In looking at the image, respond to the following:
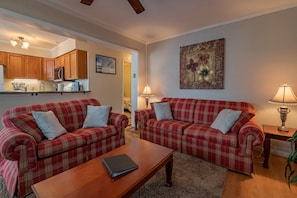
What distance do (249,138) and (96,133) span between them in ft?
6.81

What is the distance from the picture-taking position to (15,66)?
468 cm

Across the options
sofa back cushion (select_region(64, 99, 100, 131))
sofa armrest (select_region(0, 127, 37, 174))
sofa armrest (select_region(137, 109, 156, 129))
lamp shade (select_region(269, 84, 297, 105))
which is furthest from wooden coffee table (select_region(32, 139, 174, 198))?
lamp shade (select_region(269, 84, 297, 105))

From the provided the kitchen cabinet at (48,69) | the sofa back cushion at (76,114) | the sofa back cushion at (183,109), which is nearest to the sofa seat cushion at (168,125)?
the sofa back cushion at (183,109)

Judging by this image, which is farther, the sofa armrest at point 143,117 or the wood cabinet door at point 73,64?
the wood cabinet door at point 73,64

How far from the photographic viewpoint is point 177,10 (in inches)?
101

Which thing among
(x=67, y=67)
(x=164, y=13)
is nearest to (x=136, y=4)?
(x=164, y=13)

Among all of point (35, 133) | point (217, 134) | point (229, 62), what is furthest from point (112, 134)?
point (229, 62)

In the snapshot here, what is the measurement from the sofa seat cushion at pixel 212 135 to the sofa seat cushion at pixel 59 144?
1653mm

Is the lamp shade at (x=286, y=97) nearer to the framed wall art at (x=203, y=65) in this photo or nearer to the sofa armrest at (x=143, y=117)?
the framed wall art at (x=203, y=65)

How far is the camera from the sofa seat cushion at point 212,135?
207 cm

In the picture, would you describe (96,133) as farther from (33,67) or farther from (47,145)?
(33,67)

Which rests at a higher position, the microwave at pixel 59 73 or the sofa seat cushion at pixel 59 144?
the microwave at pixel 59 73

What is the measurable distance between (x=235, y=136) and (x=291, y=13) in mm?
2187

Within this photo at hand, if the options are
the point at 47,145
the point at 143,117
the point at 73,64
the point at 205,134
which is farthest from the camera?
the point at 73,64
